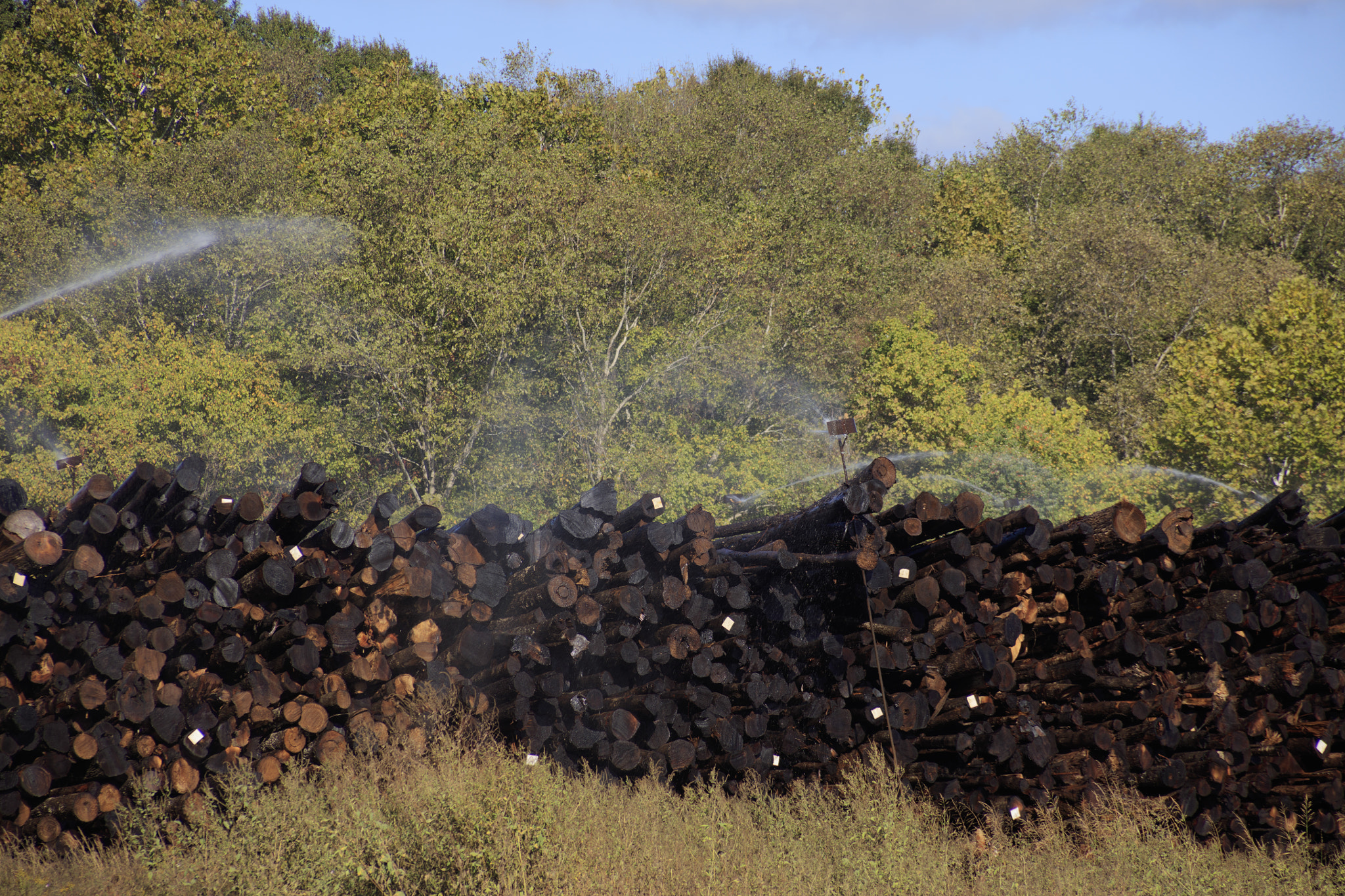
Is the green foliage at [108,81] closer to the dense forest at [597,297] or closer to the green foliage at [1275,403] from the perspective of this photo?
the dense forest at [597,297]

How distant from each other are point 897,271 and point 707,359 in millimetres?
11560

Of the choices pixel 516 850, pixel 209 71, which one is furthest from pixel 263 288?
pixel 516 850

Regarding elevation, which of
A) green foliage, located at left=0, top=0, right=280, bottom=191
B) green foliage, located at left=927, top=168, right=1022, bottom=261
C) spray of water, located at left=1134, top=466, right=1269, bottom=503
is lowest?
spray of water, located at left=1134, top=466, right=1269, bottom=503

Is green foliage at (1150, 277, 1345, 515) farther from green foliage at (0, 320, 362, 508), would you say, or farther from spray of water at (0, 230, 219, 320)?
spray of water at (0, 230, 219, 320)

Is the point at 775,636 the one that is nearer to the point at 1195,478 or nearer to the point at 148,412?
the point at 148,412

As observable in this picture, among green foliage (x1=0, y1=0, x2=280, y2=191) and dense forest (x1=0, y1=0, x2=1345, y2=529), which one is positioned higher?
green foliage (x1=0, y1=0, x2=280, y2=191)

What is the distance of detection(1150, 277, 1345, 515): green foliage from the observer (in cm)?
1961

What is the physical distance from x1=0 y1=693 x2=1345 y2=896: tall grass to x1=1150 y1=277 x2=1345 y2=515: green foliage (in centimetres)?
1659

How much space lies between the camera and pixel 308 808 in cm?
525

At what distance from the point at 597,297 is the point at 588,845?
19.1 m

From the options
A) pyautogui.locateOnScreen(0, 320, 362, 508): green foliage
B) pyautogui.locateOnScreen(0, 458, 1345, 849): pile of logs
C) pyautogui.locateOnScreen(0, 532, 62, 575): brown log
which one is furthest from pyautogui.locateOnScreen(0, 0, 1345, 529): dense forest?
pyautogui.locateOnScreen(0, 532, 62, 575): brown log

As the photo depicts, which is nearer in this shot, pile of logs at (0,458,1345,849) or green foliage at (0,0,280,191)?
pile of logs at (0,458,1345,849)

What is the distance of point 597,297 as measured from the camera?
22984mm

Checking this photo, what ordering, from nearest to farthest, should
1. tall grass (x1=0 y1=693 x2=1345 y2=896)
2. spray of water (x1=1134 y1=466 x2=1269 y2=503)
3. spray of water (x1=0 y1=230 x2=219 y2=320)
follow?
tall grass (x1=0 y1=693 x2=1345 y2=896) < spray of water (x1=1134 y1=466 x2=1269 y2=503) < spray of water (x1=0 y1=230 x2=219 y2=320)
